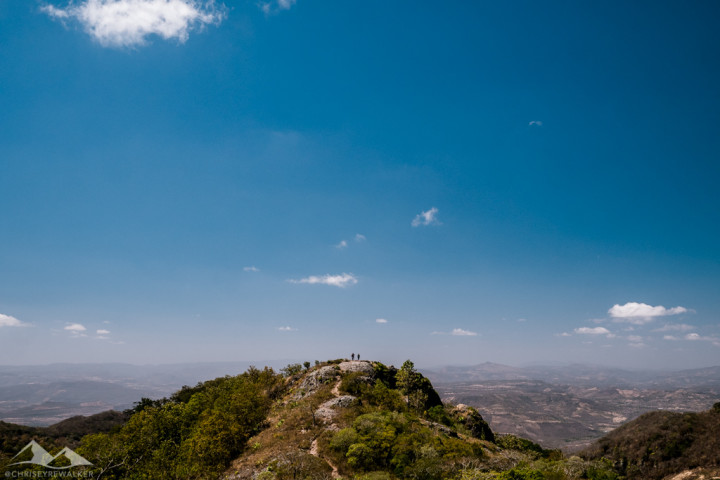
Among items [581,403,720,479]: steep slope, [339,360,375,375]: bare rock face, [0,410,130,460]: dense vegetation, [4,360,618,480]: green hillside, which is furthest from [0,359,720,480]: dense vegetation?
[0,410,130,460]: dense vegetation

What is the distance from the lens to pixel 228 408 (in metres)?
53.6

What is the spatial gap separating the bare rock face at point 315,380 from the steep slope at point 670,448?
57.5 m

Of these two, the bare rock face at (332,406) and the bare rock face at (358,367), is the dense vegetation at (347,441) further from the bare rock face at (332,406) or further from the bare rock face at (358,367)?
the bare rock face at (358,367)

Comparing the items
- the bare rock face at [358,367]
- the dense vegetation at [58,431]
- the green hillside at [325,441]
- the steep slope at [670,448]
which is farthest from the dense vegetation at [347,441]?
the dense vegetation at [58,431]

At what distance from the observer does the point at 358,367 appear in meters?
68.9

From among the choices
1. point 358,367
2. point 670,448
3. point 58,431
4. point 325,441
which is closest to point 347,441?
point 325,441

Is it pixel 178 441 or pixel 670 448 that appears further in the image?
pixel 670 448

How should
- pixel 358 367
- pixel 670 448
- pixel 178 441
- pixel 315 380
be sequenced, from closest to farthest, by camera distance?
pixel 178 441, pixel 670 448, pixel 315 380, pixel 358 367

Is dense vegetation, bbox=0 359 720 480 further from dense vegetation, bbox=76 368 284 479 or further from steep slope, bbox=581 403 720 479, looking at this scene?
steep slope, bbox=581 403 720 479

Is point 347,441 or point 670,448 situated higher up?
point 347,441

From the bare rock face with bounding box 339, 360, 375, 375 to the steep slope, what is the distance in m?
50.9

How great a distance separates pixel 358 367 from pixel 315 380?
9.78 metres

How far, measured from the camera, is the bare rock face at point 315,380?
62.2 metres

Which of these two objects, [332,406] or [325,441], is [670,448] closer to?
[332,406]
